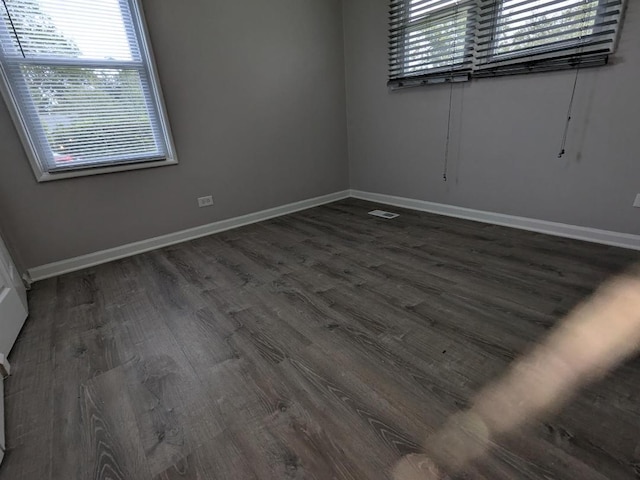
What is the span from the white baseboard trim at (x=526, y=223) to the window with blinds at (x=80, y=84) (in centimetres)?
270

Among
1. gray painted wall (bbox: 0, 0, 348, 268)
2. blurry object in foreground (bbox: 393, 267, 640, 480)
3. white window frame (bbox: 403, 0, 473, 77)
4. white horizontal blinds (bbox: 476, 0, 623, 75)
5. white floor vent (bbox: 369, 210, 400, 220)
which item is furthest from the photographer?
white floor vent (bbox: 369, 210, 400, 220)

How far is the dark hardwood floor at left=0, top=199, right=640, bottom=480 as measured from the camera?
1.00 metres

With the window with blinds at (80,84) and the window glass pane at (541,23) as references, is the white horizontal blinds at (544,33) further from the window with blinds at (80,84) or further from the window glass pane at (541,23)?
the window with blinds at (80,84)

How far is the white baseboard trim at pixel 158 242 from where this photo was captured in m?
2.52

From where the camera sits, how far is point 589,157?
7.59ft

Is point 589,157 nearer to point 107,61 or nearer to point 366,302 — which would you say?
point 366,302

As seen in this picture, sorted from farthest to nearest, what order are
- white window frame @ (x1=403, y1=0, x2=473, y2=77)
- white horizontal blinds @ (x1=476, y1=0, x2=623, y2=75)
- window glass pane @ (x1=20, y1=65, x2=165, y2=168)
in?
1. white window frame @ (x1=403, y1=0, x2=473, y2=77)
2. window glass pane @ (x1=20, y1=65, x2=165, y2=168)
3. white horizontal blinds @ (x1=476, y1=0, x2=623, y2=75)

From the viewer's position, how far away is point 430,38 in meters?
2.92

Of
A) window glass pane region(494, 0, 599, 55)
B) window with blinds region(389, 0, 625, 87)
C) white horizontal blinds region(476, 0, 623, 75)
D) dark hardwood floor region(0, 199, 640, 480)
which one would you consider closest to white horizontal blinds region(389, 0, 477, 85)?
window with blinds region(389, 0, 625, 87)

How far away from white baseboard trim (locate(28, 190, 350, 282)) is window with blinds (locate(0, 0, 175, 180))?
0.70 m

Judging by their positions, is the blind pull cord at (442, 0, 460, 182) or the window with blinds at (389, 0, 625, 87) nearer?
the window with blinds at (389, 0, 625, 87)

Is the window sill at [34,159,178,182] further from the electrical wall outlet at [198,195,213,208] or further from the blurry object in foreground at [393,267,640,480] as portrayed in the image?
the blurry object in foreground at [393,267,640,480]

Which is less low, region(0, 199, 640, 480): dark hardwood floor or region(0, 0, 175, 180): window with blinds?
region(0, 0, 175, 180): window with blinds

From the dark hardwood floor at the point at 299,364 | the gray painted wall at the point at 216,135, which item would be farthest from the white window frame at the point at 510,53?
the gray painted wall at the point at 216,135
